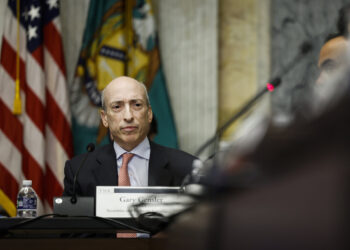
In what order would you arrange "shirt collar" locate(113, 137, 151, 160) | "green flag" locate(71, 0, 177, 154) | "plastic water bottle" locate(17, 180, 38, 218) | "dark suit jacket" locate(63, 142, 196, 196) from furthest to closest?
"green flag" locate(71, 0, 177, 154) < "shirt collar" locate(113, 137, 151, 160) < "dark suit jacket" locate(63, 142, 196, 196) < "plastic water bottle" locate(17, 180, 38, 218)

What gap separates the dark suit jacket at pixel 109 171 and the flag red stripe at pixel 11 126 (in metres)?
1.35

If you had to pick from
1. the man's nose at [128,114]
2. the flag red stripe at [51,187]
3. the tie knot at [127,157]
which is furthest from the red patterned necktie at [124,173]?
the flag red stripe at [51,187]

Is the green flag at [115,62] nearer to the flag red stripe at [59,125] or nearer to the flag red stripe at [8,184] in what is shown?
the flag red stripe at [59,125]

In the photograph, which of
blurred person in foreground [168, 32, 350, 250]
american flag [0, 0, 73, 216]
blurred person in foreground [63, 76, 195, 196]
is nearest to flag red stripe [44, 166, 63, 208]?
american flag [0, 0, 73, 216]

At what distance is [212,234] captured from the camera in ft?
1.03

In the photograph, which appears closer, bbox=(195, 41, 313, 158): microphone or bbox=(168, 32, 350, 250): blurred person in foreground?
bbox=(168, 32, 350, 250): blurred person in foreground

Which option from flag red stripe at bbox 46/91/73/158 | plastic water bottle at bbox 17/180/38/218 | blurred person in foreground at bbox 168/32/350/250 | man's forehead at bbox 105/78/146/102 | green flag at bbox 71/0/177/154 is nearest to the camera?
blurred person in foreground at bbox 168/32/350/250

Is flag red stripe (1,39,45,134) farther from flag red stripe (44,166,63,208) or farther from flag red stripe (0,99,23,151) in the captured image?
flag red stripe (44,166,63,208)

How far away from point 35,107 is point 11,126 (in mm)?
247

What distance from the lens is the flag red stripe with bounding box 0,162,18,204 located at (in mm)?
4027

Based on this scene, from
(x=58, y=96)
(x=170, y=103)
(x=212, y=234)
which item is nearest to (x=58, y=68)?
(x=58, y=96)

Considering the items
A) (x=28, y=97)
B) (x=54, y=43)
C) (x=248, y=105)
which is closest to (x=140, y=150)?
(x=28, y=97)

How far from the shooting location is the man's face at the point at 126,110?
2.97 metres

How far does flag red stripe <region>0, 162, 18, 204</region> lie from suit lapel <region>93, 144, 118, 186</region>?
1.47 metres
